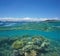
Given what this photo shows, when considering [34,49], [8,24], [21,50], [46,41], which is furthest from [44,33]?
[8,24]

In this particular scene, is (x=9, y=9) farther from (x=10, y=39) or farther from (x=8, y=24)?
(x=10, y=39)

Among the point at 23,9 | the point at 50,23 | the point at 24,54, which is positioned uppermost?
the point at 23,9

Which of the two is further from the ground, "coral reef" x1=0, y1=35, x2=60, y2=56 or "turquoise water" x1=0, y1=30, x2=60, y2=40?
"turquoise water" x1=0, y1=30, x2=60, y2=40

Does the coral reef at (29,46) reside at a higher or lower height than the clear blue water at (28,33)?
lower

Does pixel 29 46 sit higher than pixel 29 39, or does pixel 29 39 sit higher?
pixel 29 39

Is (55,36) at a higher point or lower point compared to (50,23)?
lower

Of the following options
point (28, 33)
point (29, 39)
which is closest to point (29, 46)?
point (29, 39)

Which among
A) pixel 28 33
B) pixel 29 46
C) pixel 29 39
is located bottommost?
pixel 29 46

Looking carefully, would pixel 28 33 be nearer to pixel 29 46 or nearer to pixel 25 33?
pixel 25 33
